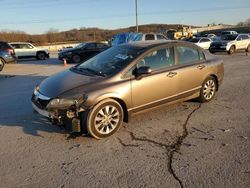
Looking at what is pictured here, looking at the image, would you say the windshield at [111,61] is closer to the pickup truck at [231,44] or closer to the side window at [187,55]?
the side window at [187,55]

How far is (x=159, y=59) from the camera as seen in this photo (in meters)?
6.14

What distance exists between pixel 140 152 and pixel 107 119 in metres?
0.95

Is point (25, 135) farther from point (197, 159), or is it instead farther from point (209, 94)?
point (209, 94)

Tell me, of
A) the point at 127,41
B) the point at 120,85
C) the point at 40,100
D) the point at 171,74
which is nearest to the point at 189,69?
the point at 171,74

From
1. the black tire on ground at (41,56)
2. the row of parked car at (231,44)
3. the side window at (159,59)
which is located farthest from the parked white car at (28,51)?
the side window at (159,59)

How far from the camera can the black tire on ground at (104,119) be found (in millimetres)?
5125

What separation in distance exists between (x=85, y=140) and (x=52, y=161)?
86 centimetres

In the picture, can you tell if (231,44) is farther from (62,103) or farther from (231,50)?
(62,103)

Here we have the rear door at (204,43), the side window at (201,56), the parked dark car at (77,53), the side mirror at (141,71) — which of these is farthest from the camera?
the rear door at (204,43)

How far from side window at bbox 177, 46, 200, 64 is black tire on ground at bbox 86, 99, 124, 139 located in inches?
77.2

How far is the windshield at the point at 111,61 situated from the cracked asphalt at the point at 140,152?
1108mm

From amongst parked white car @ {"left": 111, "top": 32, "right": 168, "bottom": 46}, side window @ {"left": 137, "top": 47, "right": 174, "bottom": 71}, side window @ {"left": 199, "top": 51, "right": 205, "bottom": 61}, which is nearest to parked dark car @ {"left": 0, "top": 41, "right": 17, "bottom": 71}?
parked white car @ {"left": 111, "top": 32, "right": 168, "bottom": 46}

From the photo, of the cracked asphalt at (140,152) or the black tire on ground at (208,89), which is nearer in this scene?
the cracked asphalt at (140,152)

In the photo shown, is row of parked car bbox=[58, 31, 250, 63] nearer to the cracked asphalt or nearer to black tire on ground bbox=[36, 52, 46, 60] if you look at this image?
black tire on ground bbox=[36, 52, 46, 60]
